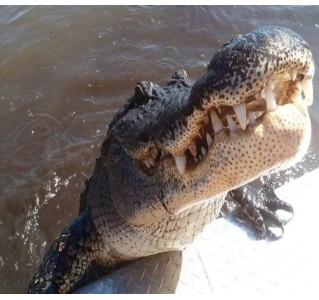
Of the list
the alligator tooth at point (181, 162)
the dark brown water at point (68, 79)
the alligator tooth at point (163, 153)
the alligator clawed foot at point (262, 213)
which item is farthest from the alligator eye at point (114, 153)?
the dark brown water at point (68, 79)

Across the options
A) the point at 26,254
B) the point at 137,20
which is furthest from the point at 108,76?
the point at 26,254

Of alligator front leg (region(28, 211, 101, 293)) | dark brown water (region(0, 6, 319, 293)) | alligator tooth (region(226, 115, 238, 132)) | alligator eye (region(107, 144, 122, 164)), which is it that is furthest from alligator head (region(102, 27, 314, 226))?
dark brown water (region(0, 6, 319, 293))

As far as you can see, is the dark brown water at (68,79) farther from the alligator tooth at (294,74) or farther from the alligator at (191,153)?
the alligator tooth at (294,74)

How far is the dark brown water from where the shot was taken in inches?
158

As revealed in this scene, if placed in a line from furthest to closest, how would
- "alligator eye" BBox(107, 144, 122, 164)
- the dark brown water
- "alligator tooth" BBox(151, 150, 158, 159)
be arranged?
the dark brown water < "alligator eye" BBox(107, 144, 122, 164) < "alligator tooth" BBox(151, 150, 158, 159)

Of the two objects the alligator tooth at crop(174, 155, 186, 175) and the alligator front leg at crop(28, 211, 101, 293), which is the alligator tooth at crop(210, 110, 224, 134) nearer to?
the alligator tooth at crop(174, 155, 186, 175)

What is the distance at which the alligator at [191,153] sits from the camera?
1.38 meters

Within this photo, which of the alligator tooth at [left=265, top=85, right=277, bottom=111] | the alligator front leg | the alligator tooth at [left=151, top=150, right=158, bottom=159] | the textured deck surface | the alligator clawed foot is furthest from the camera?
the alligator front leg

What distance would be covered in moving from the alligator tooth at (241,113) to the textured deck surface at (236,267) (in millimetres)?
1224

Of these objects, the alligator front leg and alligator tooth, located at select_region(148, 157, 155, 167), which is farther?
the alligator front leg

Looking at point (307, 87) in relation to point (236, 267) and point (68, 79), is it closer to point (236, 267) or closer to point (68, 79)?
point (236, 267)

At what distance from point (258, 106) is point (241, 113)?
0.35 feet

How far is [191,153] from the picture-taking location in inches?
67.0

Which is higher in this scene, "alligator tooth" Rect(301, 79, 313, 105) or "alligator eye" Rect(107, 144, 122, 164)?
"alligator tooth" Rect(301, 79, 313, 105)
